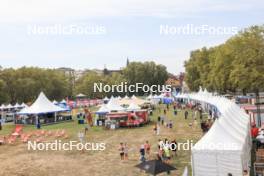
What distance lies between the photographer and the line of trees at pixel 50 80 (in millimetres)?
83438

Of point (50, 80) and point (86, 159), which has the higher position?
point (50, 80)

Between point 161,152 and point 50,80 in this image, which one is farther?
point 50,80

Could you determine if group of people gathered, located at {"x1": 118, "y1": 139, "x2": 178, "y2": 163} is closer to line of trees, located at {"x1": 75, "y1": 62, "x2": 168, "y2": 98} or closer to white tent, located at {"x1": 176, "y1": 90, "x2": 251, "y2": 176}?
white tent, located at {"x1": 176, "y1": 90, "x2": 251, "y2": 176}

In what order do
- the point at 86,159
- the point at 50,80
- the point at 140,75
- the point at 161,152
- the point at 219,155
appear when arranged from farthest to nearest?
the point at 140,75, the point at 50,80, the point at 86,159, the point at 161,152, the point at 219,155

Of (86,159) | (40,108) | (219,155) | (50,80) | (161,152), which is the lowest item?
(86,159)

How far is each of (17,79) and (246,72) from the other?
60.3 m

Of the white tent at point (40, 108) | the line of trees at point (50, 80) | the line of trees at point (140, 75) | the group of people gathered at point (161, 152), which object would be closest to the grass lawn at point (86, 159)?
the group of people gathered at point (161, 152)

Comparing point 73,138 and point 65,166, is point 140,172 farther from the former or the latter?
point 73,138

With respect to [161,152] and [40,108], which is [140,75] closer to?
[40,108]

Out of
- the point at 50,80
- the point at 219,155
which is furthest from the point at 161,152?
the point at 50,80

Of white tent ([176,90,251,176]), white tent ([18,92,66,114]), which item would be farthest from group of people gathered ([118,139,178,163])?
white tent ([18,92,66,114])

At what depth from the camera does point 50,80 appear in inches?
3748

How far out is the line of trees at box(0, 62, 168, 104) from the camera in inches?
3285

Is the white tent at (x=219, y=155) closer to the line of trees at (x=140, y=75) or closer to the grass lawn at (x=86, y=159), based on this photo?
the grass lawn at (x=86, y=159)
